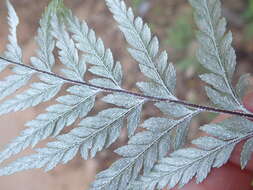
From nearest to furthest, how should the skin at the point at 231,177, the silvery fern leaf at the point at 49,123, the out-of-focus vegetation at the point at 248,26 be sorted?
Answer: the silvery fern leaf at the point at 49,123 → the skin at the point at 231,177 → the out-of-focus vegetation at the point at 248,26

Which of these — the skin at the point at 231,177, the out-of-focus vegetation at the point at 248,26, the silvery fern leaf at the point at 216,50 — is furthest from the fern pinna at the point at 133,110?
the out-of-focus vegetation at the point at 248,26

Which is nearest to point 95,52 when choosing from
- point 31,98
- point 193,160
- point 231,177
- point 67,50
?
point 67,50

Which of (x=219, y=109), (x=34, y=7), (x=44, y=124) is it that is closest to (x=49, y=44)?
(x=44, y=124)

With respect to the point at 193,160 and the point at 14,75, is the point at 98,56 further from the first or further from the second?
the point at 193,160

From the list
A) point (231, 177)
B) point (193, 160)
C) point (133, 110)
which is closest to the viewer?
point (193, 160)

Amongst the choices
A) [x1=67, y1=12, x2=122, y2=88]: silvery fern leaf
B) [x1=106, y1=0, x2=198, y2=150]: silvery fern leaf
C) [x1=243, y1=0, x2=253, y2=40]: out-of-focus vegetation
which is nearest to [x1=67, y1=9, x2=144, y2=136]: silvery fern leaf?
[x1=67, y1=12, x2=122, y2=88]: silvery fern leaf

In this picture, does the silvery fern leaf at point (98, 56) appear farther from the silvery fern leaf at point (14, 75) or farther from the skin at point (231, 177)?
the skin at point (231, 177)
